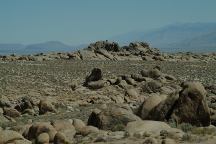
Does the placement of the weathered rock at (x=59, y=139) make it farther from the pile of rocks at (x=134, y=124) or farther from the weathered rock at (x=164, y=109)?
the weathered rock at (x=164, y=109)

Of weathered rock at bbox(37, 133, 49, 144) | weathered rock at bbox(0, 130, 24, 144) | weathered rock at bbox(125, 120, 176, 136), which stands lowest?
weathered rock at bbox(37, 133, 49, 144)

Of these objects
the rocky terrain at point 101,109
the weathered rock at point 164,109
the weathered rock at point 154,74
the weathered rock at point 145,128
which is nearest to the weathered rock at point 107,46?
the rocky terrain at point 101,109

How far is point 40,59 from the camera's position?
300 feet

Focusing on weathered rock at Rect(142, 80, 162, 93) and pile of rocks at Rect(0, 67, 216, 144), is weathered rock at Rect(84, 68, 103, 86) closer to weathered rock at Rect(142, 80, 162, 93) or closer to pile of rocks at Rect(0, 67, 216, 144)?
weathered rock at Rect(142, 80, 162, 93)

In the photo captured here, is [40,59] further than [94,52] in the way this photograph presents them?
No

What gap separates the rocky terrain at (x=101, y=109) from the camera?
19.1m

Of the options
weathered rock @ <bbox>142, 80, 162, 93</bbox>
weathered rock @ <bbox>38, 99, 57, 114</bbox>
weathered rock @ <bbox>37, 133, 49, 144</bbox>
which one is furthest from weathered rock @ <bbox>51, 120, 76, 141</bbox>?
weathered rock @ <bbox>142, 80, 162, 93</bbox>

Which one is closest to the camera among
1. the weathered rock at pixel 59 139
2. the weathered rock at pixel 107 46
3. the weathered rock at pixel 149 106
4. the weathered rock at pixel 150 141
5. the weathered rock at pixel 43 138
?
the weathered rock at pixel 150 141

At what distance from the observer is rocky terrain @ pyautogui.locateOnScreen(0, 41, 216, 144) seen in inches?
752

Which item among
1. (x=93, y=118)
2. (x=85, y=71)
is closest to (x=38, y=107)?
(x=93, y=118)

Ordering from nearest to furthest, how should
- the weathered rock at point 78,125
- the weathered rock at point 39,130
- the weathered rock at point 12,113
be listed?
the weathered rock at point 39,130 < the weathered rock at point 78,125 < the weathered rock at point 12,113

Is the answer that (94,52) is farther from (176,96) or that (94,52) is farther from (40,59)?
(176,96)

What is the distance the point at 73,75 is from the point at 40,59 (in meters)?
30.8

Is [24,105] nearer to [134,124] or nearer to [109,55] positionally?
[134,124]
